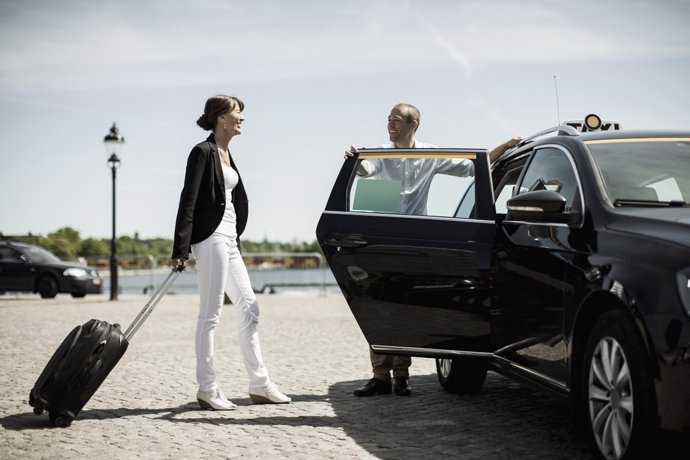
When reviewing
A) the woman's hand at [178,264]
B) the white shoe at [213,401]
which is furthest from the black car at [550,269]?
the white shoe at [213,401]

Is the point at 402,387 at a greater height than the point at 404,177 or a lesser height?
lesser

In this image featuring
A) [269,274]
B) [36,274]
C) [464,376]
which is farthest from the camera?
[269,274]

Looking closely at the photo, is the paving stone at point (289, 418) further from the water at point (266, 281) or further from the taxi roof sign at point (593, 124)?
the water at point (266, 281)

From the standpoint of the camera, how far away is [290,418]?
21.2ft

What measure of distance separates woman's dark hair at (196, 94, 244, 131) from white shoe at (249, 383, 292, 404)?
6.51ft

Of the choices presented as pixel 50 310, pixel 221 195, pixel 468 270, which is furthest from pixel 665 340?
pixel 50 310

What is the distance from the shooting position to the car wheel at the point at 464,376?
732cm

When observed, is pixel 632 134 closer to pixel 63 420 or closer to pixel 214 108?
pixel 214 108

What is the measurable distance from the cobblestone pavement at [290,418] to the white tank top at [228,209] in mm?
1303

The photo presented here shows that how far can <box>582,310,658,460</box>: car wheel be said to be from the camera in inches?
161

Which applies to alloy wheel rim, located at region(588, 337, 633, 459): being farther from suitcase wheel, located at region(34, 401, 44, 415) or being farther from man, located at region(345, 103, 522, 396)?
suitcase wheel, located at region(34, 401, 44, 415)

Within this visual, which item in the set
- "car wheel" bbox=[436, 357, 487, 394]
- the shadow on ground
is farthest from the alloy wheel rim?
"car wheel" bbox=[436, 357, 487, 394]

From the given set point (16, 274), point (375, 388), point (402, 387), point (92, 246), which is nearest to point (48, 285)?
point (16, 274)

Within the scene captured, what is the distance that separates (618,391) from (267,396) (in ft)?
10.8
